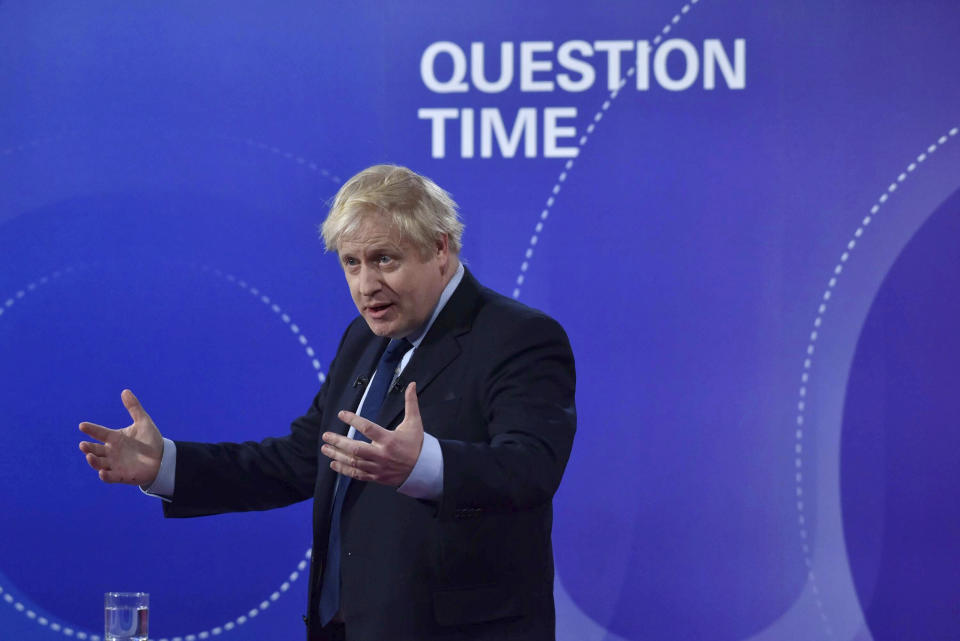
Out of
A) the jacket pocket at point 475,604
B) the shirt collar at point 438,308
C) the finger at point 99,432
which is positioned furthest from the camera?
the shirt collar at point 438,308

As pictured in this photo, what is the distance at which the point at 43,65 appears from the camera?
3.71 meters

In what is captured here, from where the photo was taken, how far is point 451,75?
11.8 feet

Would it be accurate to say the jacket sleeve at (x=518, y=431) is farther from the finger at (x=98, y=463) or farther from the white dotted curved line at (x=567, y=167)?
the white dotted curved line at (x=567, y=167)

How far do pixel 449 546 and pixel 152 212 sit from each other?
2.06 meters

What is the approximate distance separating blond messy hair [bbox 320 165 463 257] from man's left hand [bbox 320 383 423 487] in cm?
53

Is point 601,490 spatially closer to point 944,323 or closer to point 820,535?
point 820,535

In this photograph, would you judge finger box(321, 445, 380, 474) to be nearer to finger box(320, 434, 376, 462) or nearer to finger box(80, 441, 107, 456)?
finger box(320, 434, 376, 462)

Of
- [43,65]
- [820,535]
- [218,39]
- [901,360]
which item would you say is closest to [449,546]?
[820,535]

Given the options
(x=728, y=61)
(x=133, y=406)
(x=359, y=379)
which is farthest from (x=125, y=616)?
(x=728, y=61)

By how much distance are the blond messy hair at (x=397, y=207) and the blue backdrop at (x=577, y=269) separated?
1292 millimetres

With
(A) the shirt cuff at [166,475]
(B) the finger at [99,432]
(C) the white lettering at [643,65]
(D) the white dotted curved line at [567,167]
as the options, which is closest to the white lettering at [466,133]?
(D) the white dotted curved line at [567,167]

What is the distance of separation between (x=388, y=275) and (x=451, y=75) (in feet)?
5.13

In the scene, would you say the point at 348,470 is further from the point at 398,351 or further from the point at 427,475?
the point at 398,351

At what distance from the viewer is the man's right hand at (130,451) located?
2227mm
